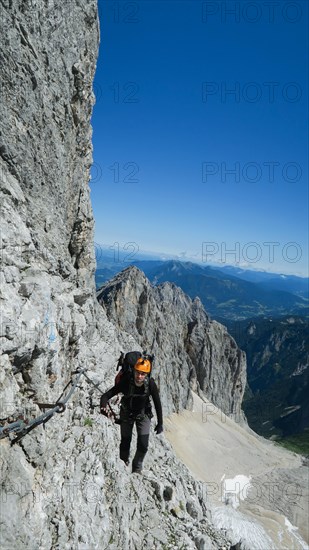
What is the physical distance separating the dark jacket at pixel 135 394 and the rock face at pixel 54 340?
3110 mm

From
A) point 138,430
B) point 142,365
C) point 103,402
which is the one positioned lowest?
point 138,430

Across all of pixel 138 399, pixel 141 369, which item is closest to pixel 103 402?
pixel 138 399

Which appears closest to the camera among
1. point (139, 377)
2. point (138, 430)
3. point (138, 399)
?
point (139, 377)

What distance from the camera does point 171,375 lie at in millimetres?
72062

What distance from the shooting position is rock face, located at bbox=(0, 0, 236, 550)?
11617mm

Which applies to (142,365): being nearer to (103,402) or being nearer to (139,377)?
(139,377)

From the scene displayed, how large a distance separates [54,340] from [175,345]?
68935 millimetres

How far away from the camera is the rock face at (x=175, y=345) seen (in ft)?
225

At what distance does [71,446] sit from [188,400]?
64485 millimetres

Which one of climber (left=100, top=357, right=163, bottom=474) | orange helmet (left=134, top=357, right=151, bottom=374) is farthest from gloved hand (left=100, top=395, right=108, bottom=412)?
orange helmet (left=134, top=357, right=151, bottom=374)

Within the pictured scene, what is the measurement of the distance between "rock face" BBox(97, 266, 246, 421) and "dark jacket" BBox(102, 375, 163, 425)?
52712 millimetres

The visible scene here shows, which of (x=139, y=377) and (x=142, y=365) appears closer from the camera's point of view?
(x=142, y=365)

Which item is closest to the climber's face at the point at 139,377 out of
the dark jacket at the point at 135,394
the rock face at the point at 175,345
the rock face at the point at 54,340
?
the dark jacket at the point at 135,394

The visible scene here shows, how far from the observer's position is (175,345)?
3206 inches
